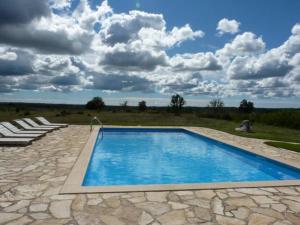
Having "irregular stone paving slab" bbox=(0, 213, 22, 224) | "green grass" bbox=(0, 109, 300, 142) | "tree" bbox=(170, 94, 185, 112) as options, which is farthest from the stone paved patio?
"tree" bbox=(170, 94, 185, 112)

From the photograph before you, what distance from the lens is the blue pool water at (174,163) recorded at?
741cm

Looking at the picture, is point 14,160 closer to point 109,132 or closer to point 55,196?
point 55,196

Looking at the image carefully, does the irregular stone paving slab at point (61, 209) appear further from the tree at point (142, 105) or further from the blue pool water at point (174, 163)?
the tree at point (142, 105)

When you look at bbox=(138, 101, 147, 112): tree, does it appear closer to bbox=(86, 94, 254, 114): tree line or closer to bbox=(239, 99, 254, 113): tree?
bbox=(86, 94, 254, 114): tree line

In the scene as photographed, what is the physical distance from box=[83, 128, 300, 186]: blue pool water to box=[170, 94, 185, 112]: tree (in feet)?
56.3

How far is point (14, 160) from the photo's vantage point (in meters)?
7.19

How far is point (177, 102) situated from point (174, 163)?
73.1 feet

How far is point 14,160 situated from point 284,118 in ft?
69.7

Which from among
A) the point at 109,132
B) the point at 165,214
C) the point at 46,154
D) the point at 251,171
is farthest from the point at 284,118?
the point at 165,214

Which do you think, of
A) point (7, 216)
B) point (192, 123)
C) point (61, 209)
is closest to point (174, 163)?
point (61, 209)

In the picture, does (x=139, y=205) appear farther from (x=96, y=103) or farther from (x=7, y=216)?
(x=96, y=103)

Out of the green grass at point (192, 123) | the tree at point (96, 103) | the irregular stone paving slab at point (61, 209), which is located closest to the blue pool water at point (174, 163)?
the irregular stone paving slab at point (61, 209)

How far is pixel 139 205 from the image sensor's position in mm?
4367

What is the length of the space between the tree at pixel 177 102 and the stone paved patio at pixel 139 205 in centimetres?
2579
